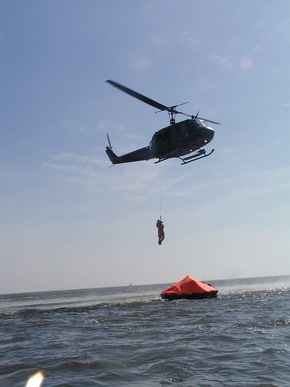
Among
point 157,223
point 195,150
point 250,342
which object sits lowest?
point 250,342

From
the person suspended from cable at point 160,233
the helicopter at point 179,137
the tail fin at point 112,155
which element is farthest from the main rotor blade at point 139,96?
the tail fin at point 112,155

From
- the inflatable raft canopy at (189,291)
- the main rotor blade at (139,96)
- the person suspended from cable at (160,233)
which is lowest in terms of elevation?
the inflatable raft canopy at (189,291)

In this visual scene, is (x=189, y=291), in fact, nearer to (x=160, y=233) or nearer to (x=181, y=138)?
(x=160, y=233)

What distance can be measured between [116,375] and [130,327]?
767 centimetres

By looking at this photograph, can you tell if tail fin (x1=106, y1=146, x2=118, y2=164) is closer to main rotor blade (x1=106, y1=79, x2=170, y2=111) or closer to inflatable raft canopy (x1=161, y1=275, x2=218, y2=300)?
main rotor blade (x1=106, y1=79, x2=170, y2=111)

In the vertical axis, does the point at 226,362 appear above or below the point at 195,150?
below

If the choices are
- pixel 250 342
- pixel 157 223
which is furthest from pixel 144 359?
pixel 157 223

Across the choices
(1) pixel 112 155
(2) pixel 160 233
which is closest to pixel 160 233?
(2) pixel 160 233

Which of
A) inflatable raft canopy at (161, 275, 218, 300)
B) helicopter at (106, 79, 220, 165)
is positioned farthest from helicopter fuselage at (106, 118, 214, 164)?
inflatable raft canopy at (161, 275, 218, 300)

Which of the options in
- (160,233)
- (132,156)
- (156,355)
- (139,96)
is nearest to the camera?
(156,355)

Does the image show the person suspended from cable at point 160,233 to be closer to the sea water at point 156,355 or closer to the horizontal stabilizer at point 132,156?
the horizontal stabilizer at point 132,156

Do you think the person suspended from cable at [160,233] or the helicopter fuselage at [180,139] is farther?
the person suspended from cable at [160,233]

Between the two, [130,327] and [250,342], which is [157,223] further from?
[250,342]

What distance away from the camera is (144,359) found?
890 cm
